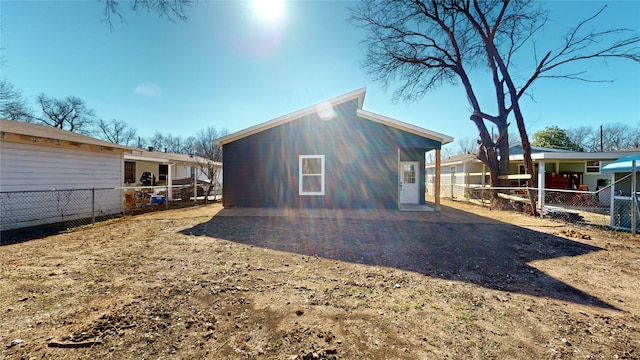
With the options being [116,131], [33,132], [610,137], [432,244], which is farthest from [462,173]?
[116,131]

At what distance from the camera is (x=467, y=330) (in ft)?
7.57

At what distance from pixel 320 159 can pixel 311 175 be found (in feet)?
2.45

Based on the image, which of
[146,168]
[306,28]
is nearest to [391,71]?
[306,28]

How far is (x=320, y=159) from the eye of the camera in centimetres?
989

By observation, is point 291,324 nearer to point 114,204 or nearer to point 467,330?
point 467,330

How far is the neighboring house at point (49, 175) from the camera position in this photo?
6.82 meters

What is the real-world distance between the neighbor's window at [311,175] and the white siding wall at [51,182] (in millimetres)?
6655

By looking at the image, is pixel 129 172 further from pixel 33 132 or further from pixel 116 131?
pixel 116 131

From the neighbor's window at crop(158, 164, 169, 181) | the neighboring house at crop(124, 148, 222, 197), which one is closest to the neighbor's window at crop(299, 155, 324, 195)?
the neighboring house at crop(124, 148, 222, 197)

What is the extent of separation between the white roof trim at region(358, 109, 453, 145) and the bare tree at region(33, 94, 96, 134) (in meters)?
45.0

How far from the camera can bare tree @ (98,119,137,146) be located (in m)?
41.2

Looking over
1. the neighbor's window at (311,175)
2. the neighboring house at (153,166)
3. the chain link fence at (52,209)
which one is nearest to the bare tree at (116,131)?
the neighboring house at (153,166)

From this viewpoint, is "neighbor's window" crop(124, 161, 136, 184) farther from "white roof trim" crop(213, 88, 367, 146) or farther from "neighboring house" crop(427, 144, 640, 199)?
"neighboring house" crop(427, 144, 640, 199)

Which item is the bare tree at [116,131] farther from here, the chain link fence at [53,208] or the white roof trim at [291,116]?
the white roof trim at [291,116]
